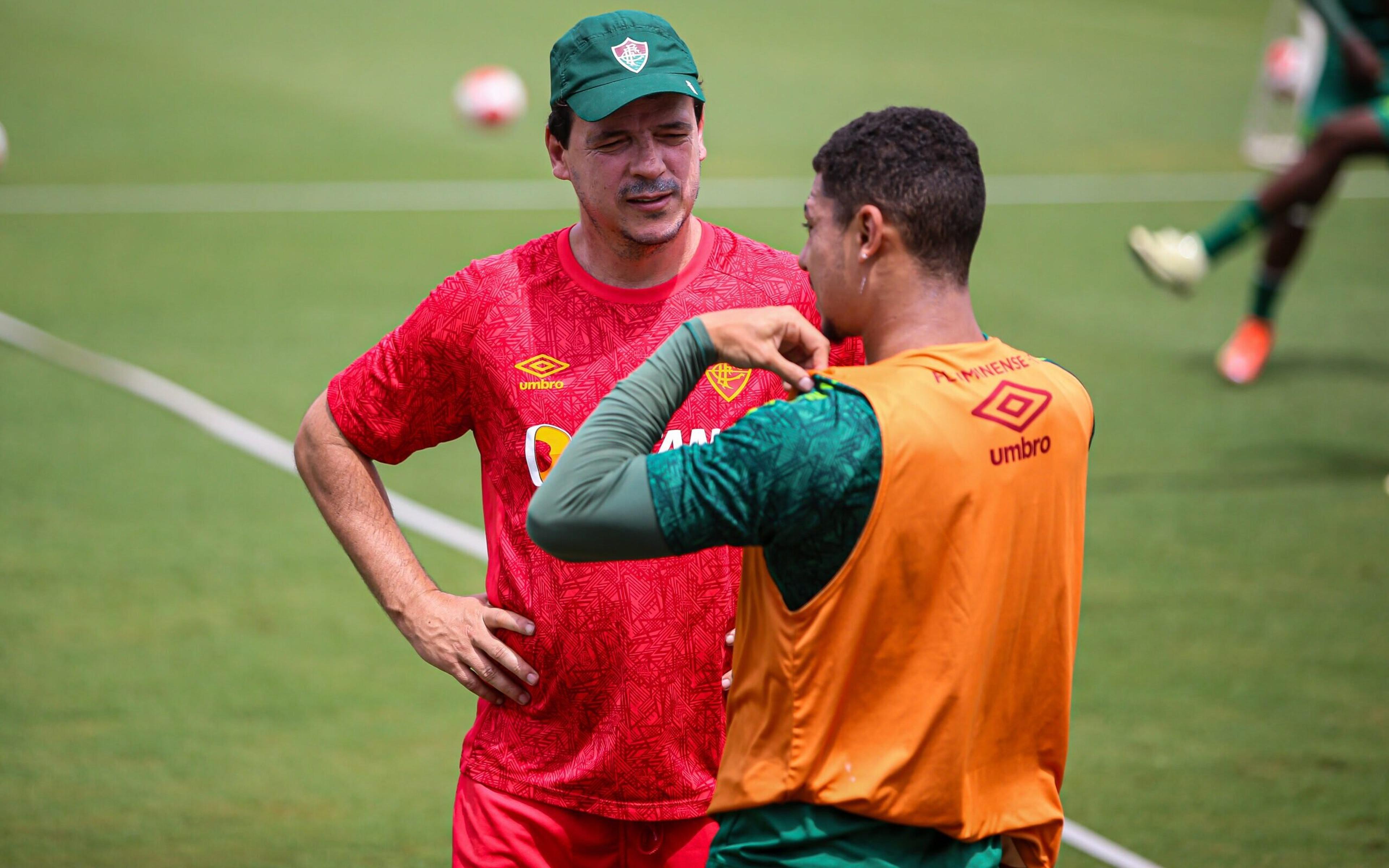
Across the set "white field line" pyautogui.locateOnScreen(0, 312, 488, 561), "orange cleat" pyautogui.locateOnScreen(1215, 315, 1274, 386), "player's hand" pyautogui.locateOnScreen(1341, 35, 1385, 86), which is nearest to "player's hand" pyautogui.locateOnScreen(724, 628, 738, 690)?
"white field line" pyautogui.locateOnScreen(0, 312, 488, 561)

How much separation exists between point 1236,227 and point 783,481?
8.30m

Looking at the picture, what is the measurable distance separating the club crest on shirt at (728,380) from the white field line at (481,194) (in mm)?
12064

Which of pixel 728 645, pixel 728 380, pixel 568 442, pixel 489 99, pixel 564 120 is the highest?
pixel 489 99

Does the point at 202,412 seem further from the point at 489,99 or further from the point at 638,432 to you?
the point at 489,99

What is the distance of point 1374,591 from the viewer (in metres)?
7.45

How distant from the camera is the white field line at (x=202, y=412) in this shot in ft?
26.7

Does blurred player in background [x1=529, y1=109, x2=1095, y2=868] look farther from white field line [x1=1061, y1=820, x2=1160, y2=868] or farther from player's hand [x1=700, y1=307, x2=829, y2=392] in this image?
white field line [x1=1061, y1=820, x2=1160, y2=868]

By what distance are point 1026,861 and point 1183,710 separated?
3.93 m

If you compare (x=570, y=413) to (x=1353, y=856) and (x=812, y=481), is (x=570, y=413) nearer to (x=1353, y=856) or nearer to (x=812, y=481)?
(x=812, y=481)

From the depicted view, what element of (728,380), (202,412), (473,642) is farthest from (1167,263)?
(473,642)

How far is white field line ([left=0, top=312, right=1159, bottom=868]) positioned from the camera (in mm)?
8133

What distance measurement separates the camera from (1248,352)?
418 inches

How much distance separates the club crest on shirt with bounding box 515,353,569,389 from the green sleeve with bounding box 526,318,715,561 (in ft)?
2.57

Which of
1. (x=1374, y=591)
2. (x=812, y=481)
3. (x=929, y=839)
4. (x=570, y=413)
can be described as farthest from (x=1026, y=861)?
(x=1374, y=591)
